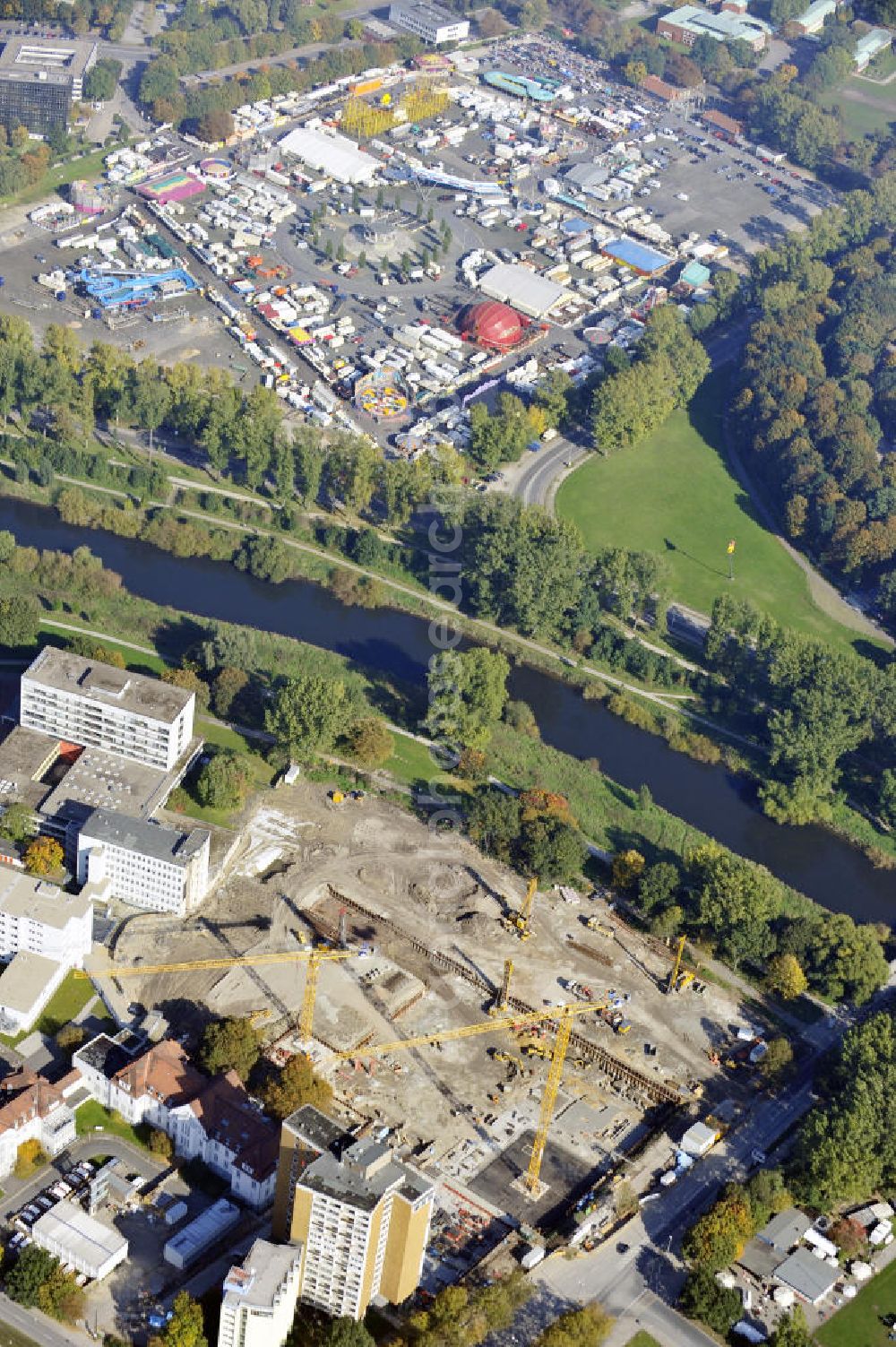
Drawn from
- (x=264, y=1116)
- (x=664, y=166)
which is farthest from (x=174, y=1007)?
(x=664, y=166)

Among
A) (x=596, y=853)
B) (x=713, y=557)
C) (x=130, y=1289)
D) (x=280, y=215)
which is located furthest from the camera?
(x=280, y=215)

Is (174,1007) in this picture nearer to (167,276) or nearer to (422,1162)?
(422,1162)

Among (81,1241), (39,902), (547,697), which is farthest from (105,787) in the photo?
(547,697)

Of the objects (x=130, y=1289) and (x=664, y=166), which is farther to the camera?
(x=664, y=166)

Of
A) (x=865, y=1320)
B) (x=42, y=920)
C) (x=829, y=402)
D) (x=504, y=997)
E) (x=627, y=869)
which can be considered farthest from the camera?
(x=829, y=402)

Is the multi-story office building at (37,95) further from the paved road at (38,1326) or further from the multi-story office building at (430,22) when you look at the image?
the paved road at (38,1326)

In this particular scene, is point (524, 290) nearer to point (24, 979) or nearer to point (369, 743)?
point (369, 743)

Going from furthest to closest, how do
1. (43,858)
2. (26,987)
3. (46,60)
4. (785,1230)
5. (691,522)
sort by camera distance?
1. (46,60)
2. (691,522)
3. (43,858)
4. (26,987)
5. (785,1230)
